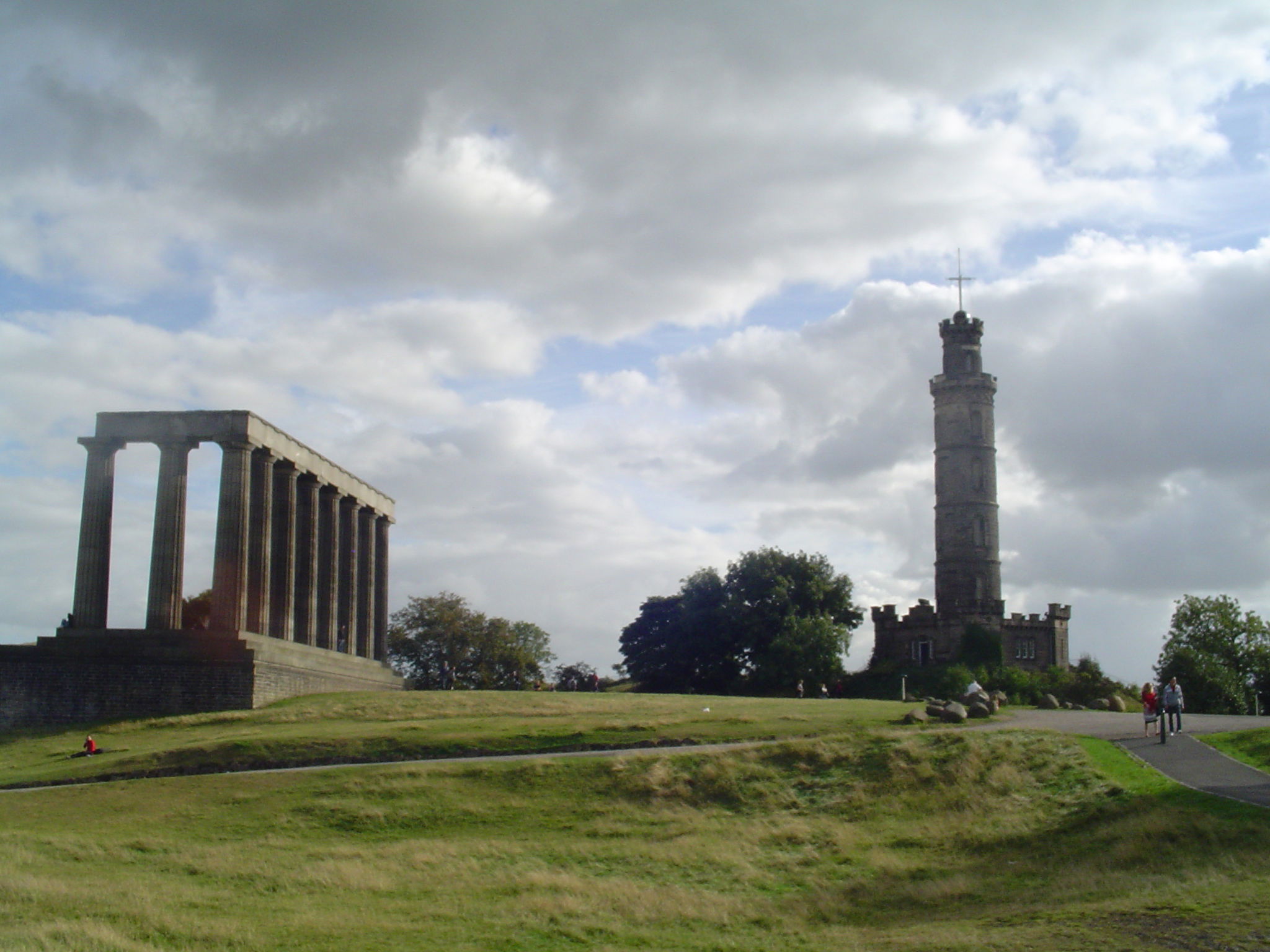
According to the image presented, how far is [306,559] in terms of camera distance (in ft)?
207

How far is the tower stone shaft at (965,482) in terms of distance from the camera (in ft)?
323

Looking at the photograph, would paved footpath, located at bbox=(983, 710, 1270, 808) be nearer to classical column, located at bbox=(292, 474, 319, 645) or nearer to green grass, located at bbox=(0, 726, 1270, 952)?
green grass, located at bbox=(0, 726, 1270, 952)

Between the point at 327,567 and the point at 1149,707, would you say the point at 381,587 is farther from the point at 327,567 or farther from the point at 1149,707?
the point at 1149,707

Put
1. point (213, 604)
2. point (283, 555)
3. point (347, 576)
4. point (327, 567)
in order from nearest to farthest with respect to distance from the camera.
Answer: point (213, 604) → point (283, 555) → point (327, 567) → point (347, 576)

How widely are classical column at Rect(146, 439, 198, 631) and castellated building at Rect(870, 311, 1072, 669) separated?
197 ft

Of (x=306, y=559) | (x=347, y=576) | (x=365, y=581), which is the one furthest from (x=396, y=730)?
(x=365, y=581)

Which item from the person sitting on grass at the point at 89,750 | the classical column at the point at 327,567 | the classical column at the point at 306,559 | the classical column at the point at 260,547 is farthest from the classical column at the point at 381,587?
the person sitting on grass at the point at 89,750

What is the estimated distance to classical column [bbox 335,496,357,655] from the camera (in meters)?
70.3

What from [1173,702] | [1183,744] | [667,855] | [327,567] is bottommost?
[667,855]

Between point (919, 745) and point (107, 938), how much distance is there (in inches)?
916

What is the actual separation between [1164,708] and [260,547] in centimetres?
3829

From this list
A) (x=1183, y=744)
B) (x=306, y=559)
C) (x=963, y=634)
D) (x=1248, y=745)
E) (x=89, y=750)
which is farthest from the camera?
(x=963, y=634)

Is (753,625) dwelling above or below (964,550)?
below

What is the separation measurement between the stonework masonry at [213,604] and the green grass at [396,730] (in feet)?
6.74
